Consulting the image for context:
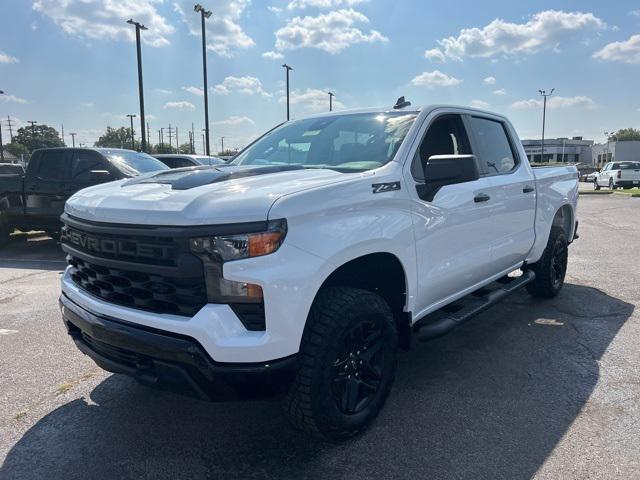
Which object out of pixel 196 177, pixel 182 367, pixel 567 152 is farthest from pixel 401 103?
pixel 567 152

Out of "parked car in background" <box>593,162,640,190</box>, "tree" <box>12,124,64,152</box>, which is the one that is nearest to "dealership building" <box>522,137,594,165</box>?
"parked car in background" <box>593,162,640,190</box>

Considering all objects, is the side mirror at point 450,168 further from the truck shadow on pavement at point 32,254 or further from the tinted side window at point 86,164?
the tinted side window at point 86,164

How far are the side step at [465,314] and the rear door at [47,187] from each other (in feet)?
23.4

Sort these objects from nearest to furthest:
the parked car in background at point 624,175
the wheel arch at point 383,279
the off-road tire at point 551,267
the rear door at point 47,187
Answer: the wheel arch at point 383,279 → the off-road tire at point 551,267 → the rear door at point 47,187 → the parked car in background at point 624,175

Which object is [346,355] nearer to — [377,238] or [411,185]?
[377,238]

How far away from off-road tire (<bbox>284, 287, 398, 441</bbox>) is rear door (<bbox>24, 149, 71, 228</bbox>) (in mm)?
7319

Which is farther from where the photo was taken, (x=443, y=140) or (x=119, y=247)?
(x=443, y=140)

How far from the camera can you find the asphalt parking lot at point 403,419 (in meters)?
2.64

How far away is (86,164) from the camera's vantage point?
8781mm

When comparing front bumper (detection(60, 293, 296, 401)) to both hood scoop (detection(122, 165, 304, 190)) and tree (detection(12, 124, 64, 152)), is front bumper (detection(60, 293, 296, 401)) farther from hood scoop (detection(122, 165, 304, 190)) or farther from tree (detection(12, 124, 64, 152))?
tree (detection(12, 124, 64, 152))

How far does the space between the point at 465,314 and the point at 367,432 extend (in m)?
1.21

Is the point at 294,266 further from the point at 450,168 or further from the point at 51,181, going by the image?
the point at 51,181

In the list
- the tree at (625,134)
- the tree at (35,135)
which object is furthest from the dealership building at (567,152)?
the tree at (35,135)

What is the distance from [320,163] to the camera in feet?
11.4
